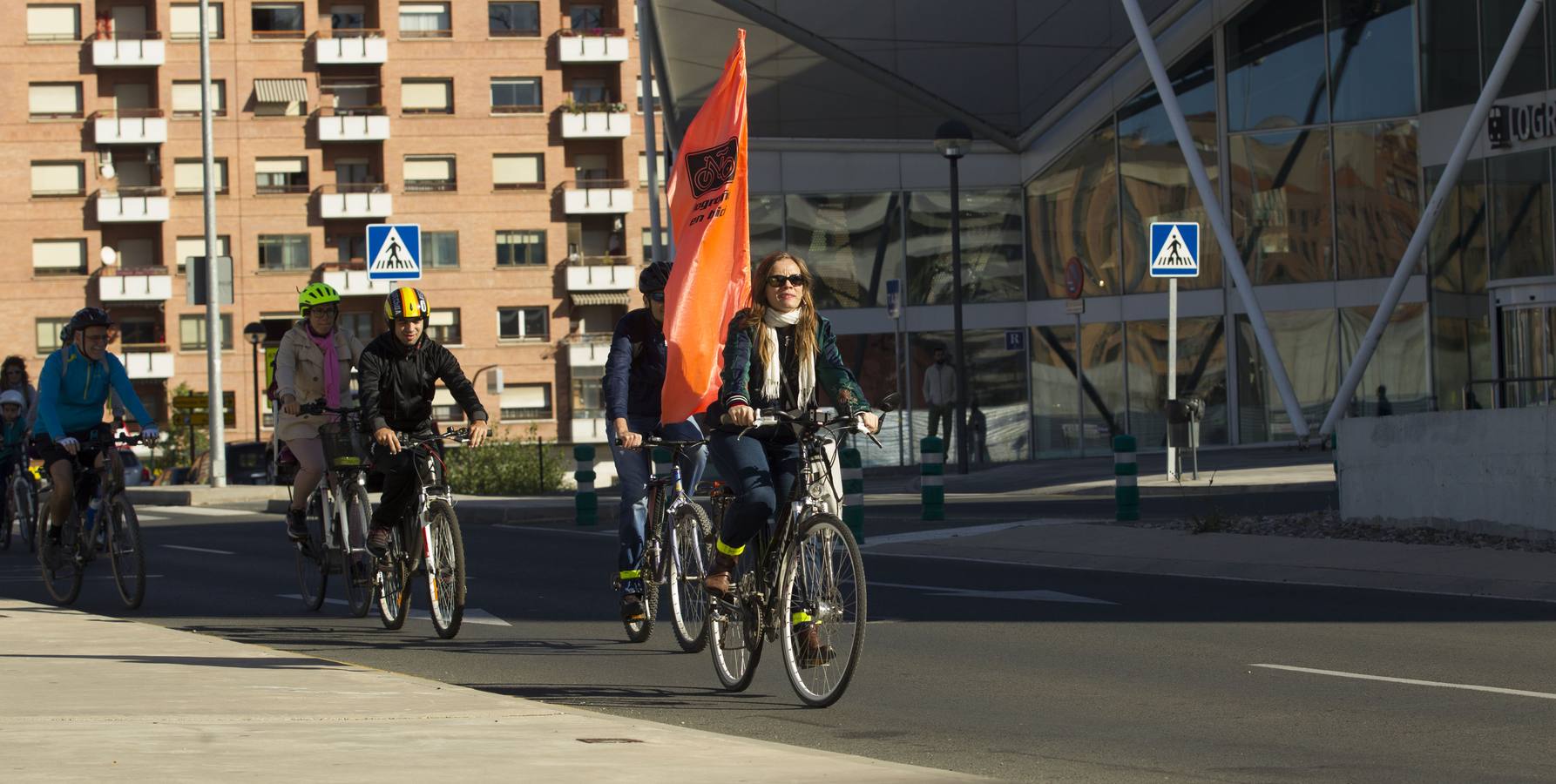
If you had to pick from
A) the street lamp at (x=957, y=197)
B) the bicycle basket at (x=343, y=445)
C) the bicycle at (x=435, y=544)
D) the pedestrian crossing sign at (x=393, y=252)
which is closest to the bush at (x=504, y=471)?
the street lamp at (x=957, y=197)

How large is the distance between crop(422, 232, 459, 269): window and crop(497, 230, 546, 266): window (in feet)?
5.67

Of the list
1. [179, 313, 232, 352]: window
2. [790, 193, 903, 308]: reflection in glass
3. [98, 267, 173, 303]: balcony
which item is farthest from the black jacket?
[179, 313, 232, 352]: window

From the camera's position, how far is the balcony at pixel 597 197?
85.1 meters

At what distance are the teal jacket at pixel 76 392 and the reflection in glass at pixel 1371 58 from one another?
26.2m

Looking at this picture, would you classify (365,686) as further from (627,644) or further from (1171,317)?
(1171,317)

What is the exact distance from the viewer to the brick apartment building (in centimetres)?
8219

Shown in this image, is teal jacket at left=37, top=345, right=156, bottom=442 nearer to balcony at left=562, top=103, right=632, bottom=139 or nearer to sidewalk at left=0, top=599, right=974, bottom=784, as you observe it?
sidewalk at left=0, top=599, right=974, bottom=784

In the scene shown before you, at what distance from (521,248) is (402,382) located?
247 feet

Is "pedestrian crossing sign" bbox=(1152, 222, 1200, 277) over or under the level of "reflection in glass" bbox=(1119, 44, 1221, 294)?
under

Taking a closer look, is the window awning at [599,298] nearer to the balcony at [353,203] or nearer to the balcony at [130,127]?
the balcony at [353,203]

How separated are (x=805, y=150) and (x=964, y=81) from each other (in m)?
3.26

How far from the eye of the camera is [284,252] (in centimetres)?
8362

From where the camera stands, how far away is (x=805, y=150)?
40.2 metres

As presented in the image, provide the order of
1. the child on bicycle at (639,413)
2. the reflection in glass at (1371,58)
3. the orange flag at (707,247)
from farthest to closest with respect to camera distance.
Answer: the reflection in glass at (1371,58) < the child on bicycle at (639,413) < the orange flag at (707,247)
